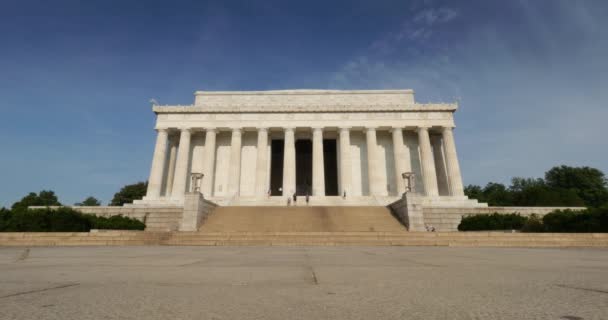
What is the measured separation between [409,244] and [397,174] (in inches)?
1005

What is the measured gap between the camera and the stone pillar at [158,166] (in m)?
38.3

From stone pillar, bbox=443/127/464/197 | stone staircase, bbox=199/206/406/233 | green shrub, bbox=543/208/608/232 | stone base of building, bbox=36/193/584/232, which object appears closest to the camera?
green shrub, bbox=543/208/608/232

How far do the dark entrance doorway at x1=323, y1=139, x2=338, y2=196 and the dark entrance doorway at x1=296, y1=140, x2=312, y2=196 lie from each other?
2847 millimetres

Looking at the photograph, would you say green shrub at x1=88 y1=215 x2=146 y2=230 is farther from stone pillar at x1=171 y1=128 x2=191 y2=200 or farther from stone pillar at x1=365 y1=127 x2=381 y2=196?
stone pillar at x1=365 y1=127 x2=381 y2=196

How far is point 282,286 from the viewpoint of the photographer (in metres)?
2.82

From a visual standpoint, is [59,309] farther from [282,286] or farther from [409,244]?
[409,244]

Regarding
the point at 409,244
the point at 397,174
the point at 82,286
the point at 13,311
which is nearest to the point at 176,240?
the point at 409,244

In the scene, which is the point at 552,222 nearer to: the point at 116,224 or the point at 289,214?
the point at 289,214

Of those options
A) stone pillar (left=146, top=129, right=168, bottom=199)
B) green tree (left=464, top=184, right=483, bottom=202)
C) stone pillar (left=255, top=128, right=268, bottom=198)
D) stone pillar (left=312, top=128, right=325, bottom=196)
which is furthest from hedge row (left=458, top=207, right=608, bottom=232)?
green tree (left=464, top=184, right=483, bottom=202)

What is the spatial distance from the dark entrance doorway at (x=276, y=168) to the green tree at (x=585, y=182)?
2627 inches

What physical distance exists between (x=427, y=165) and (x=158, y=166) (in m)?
34.9

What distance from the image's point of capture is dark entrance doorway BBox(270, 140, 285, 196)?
48812mm

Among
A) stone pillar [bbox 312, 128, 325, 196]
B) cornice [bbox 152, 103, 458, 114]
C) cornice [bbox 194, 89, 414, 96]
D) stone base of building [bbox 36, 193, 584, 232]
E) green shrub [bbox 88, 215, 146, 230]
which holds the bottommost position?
green shrub [bbox 88, 215, 146, 230]

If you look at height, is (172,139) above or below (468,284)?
above
